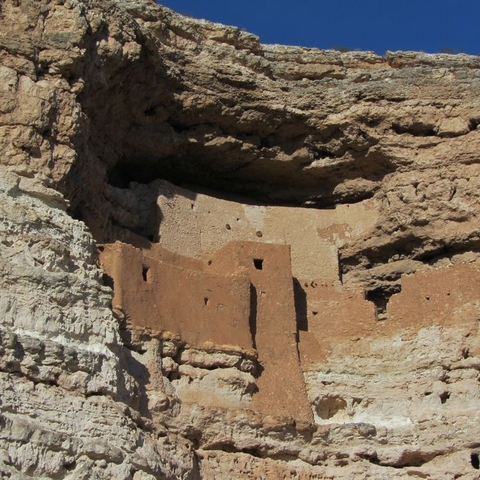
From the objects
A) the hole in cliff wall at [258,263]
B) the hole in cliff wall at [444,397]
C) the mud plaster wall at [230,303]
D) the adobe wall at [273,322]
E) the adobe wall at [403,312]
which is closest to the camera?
the mud plaster wall at [230,303]

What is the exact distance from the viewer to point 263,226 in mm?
18312

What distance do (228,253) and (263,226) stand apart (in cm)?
188

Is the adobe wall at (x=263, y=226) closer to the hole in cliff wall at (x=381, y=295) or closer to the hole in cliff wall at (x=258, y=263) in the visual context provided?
the hole in cliff wall at (x=381, y=295)

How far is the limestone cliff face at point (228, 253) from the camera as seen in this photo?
13547 mm

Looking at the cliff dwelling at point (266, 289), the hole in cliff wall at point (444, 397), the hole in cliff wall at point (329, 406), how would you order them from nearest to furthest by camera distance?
the cliff dwelling at point (266, 289)
the hole in cliff wall at point (444, 397)
the hole in cliff wall at point (329, 406)

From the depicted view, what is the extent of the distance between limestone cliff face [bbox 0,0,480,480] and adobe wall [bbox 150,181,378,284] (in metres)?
0.03

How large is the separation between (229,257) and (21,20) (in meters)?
4.18

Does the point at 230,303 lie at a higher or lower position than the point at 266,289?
lower

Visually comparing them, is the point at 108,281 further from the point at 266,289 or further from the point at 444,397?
the point at 444,397

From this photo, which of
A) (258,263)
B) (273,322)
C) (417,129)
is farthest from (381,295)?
(273,322)

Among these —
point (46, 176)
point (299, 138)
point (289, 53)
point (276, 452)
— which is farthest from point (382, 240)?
point (46, 176)

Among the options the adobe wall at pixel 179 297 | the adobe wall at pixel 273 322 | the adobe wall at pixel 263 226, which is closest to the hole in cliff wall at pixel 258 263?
the adobe wall at pixel 273 322

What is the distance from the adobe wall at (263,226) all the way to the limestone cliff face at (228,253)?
0.11ft

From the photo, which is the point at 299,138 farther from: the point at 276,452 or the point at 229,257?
the point at 276,452
